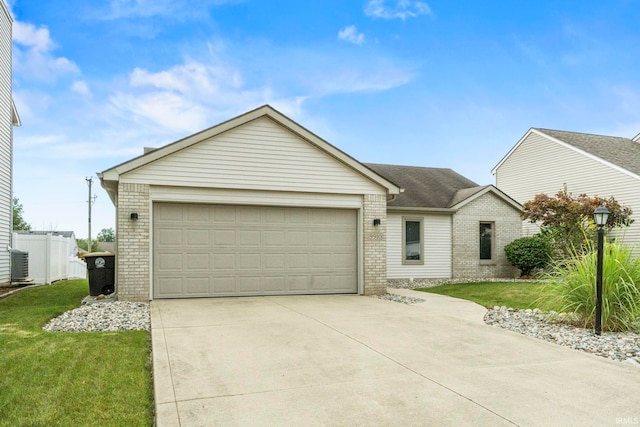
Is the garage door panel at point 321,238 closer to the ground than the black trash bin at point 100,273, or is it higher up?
higher up

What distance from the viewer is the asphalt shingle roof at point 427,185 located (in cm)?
1739

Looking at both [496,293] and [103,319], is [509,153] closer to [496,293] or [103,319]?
[496,293]

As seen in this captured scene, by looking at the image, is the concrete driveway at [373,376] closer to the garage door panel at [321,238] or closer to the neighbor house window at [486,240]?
the garage door panel at [321,238]

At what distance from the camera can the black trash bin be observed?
1134cm

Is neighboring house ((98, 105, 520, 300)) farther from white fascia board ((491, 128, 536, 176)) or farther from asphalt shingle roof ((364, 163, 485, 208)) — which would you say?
white fascia board ((491, 128, 536, 176))

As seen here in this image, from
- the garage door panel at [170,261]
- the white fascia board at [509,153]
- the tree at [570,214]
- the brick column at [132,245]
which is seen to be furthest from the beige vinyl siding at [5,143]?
the white fascia board at [509,153]

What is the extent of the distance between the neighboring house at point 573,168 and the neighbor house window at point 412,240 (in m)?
7.21

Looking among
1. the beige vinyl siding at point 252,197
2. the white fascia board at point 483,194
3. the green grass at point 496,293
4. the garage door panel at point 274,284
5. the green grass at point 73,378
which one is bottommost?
the green grass at point 496,293

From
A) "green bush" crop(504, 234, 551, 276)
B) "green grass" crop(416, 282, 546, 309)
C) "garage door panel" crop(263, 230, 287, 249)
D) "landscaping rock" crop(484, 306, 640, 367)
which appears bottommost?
"green grass" crop(416, 282, 546, 309)

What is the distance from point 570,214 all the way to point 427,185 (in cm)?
535

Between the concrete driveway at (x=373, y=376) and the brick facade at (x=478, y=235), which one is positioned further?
the brick facade at (x=478, y=235)

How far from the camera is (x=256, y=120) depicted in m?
11.5

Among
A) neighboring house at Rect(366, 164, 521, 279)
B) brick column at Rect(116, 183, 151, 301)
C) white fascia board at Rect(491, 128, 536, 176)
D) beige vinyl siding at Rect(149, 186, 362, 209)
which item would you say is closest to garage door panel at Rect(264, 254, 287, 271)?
beige vinyl siding at Rect(149, 186, 362, 209)

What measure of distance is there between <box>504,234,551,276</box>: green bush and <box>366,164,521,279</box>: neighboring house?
492mm
